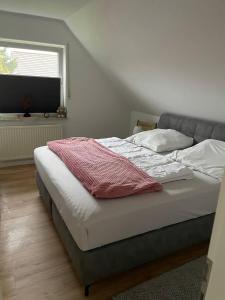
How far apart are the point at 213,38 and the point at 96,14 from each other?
1.50 meters

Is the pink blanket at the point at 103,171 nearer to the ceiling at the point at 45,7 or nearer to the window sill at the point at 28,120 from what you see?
the window sill at the point at 28,120

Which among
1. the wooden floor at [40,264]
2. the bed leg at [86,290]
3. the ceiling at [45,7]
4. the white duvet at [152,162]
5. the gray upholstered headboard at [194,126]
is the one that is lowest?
the wooden floor at [40,264]

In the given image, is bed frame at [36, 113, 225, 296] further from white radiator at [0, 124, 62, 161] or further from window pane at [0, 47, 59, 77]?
window pane at [0, 47, 59, 77]

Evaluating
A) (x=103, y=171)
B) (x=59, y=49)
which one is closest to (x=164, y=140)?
(x=103, y=171)

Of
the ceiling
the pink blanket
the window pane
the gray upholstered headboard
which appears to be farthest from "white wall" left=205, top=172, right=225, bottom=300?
the window pane

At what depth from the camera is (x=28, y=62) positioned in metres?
3.78

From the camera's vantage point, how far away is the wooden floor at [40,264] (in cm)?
163

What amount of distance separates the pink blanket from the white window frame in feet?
5.09

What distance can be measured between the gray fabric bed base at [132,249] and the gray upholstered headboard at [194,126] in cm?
127

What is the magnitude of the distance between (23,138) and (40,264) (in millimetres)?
2432

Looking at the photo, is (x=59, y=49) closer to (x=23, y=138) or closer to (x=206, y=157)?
(x=23, y=138)

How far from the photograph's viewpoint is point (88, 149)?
270 cm

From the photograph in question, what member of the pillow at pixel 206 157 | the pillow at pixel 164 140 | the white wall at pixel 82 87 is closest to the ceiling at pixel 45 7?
the white wall at pixel 82 87

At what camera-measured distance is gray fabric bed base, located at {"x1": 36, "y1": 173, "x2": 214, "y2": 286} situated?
155 centimetres
